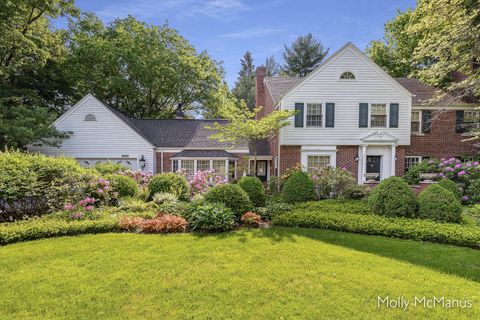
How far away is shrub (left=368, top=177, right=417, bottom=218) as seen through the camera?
23.4 ft

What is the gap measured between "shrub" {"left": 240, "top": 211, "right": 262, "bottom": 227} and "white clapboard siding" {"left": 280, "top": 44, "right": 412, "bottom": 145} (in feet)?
23.0

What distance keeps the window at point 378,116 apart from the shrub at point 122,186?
12212 millimetres

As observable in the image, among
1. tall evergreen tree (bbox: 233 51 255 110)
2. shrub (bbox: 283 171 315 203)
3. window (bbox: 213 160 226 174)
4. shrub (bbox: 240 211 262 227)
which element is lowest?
shrub (bbox: 240 211 262 227)

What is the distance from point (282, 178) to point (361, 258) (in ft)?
24.9

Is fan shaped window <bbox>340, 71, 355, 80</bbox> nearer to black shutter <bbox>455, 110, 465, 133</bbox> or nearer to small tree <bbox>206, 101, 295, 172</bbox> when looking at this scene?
small tree <bbox>206, 101, 295, 172</bbox>

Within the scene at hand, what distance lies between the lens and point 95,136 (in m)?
15.2

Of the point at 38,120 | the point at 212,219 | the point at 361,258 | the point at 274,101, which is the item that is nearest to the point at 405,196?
the point at 361,258

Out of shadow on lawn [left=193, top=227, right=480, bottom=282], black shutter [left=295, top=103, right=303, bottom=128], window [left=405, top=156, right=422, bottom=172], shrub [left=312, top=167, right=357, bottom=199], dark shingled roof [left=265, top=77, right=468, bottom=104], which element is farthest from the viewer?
dark shingled roof [left=265, top=77, right=468, bottom=104]

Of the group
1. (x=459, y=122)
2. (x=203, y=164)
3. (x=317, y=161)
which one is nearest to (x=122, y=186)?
(x=203, y=164)

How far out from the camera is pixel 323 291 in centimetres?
365

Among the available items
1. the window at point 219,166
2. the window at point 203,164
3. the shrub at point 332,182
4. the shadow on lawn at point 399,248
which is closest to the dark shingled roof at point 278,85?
the window at point 219,166

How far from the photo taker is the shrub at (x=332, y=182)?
10766mm

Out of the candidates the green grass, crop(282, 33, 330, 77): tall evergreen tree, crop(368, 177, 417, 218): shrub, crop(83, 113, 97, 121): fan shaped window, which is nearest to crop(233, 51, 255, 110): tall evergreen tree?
crop(282, 33, 330, 77): tall evergreen tree

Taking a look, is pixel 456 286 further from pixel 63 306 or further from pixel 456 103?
pixel 456 103
